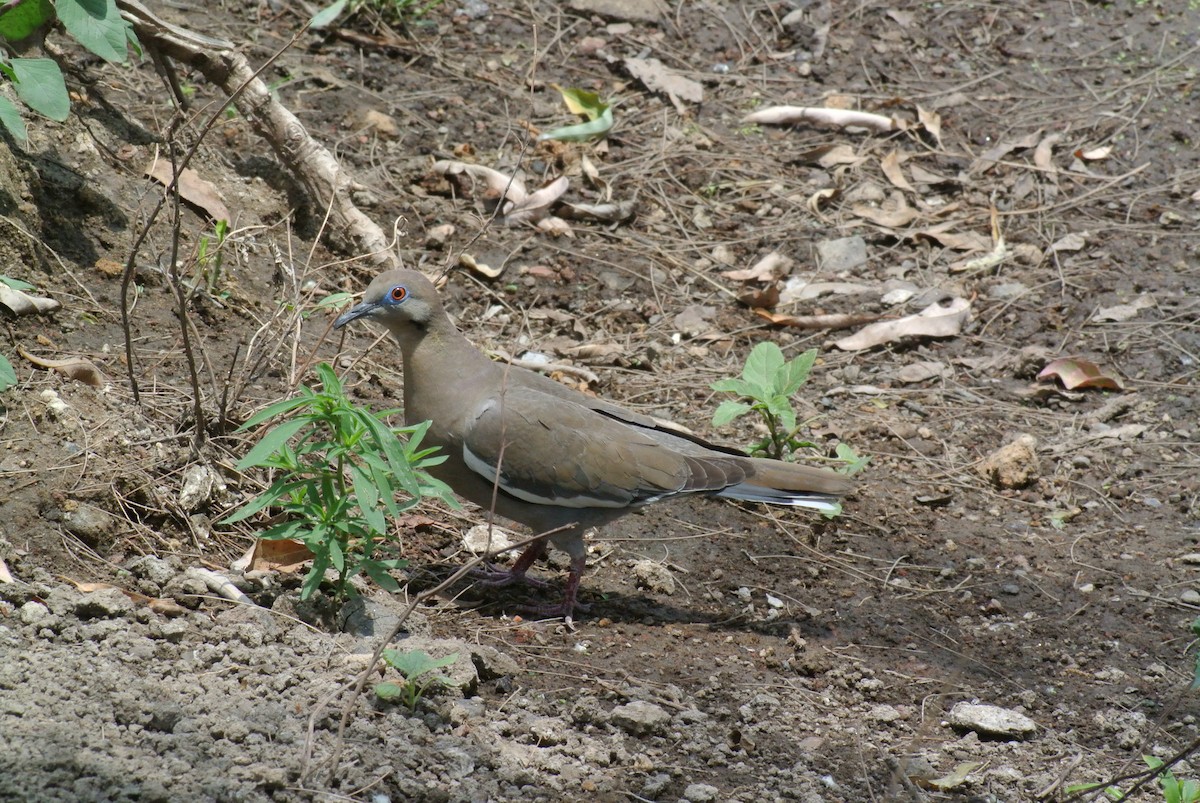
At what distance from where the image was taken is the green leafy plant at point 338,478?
327cm

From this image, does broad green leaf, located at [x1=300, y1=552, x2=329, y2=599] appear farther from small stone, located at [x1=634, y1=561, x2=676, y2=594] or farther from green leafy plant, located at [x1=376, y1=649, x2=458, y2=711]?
small stone, located at [x1=634, y1=561, x2=676, y2=594]

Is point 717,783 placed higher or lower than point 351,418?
lower

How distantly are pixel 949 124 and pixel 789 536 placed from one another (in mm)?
A: 4164

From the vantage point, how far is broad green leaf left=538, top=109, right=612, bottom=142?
24.0ft

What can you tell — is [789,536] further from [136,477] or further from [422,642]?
[136,477]

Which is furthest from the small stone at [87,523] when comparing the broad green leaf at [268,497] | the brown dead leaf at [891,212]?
the brown dead leaf at [891,212]

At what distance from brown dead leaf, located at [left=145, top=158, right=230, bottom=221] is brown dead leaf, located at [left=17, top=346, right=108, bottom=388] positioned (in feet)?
4.49

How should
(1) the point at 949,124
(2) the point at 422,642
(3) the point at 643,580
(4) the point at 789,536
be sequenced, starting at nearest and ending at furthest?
1. (2) the point at 422,642
2. (3) the point at 643,580
3. (4) the point at 789,536
4. (1) the point at 949,124

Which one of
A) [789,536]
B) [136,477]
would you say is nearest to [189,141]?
[136,477]

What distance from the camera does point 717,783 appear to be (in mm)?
3268

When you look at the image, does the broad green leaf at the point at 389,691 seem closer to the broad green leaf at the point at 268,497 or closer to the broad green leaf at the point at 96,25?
the broad green leaf at the point at 268,497

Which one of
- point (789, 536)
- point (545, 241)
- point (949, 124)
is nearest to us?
point (789, 536)

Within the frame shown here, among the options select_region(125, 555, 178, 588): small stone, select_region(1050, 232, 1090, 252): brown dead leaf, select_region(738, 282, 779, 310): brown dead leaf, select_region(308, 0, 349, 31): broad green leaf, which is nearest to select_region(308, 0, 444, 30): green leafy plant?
select_region(308, 0, 349, 31): broad green leaf

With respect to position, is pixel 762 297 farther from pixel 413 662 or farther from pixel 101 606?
pixel 101 606
